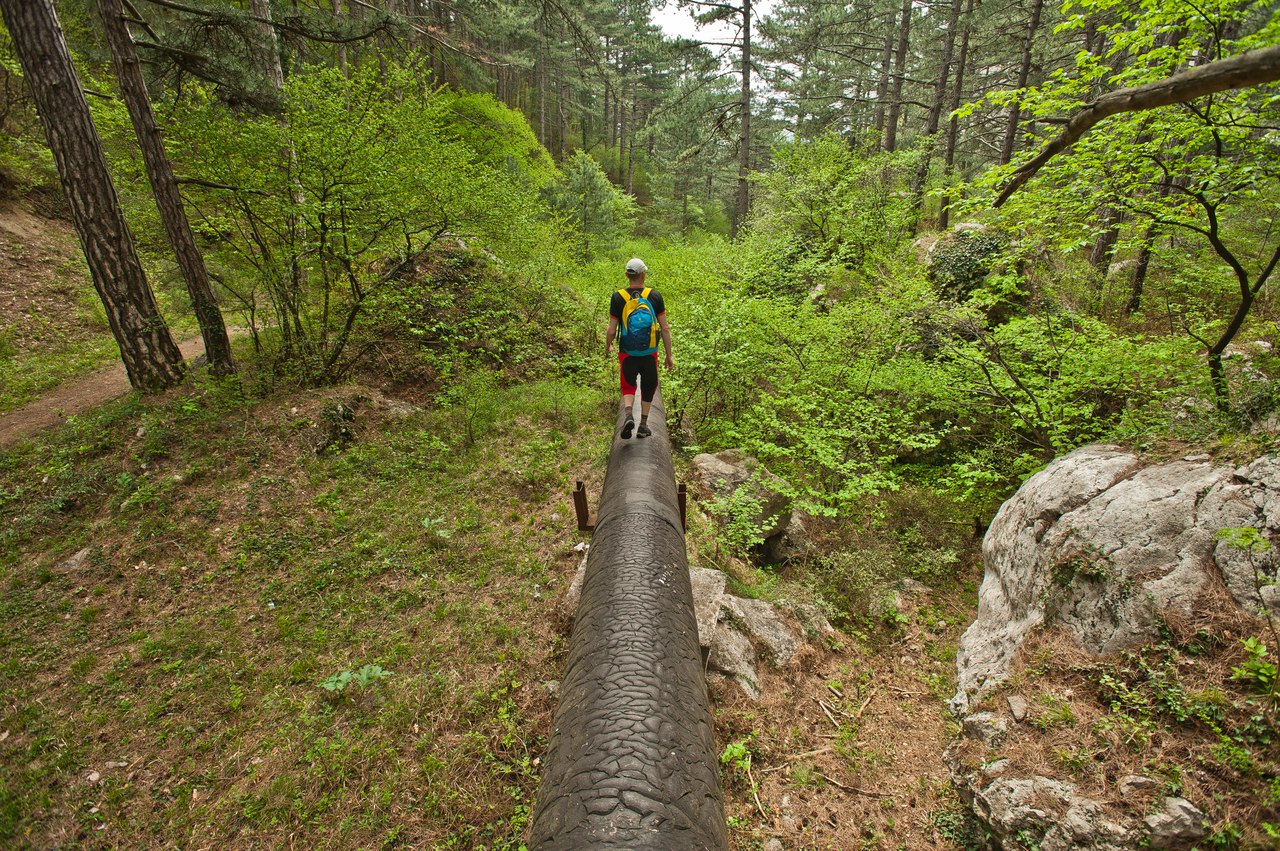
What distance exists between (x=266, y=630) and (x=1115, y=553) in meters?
6.73

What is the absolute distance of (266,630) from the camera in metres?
3.99

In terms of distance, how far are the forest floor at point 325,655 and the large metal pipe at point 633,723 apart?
161 cm

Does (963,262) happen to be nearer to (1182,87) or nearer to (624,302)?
(624,302)

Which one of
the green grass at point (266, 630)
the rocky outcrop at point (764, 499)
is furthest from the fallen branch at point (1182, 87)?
the rocky outcrop at point (764, 499)

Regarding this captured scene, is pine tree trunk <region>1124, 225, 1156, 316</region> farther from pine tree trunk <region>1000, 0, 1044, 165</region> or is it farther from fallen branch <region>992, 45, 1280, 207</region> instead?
fallen branch <region>992, 45, 1280, 207</region>

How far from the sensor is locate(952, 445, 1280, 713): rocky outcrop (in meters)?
2.84

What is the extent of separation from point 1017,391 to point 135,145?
13.4 m

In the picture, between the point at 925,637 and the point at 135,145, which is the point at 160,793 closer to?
the point at 925,637

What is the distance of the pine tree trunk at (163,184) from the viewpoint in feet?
18.8

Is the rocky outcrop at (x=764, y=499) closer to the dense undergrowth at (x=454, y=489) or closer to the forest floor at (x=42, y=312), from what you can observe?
the dense undergrowth at (x=454, y=489)

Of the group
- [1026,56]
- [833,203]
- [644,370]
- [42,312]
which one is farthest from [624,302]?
[1026,56]

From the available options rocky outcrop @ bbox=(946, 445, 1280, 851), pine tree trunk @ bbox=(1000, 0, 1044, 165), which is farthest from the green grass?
pine tree trunk @ bbox=(1000, 0, 1044, 165)

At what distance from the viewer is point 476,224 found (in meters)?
7.99

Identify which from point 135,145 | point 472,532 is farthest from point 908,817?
point 135,145
